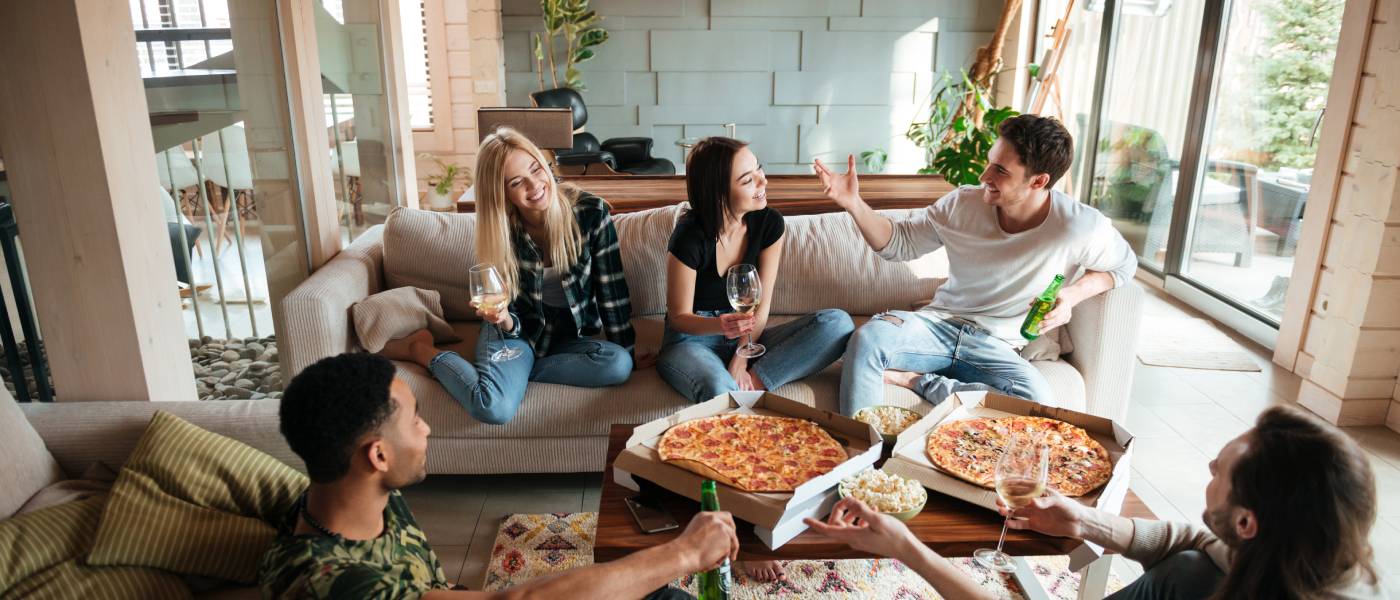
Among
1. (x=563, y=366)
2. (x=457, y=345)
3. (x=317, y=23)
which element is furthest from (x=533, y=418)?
(x=317, y=23)

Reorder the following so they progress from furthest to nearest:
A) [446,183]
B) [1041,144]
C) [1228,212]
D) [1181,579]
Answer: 1. [446,183]
2. [1228,212]
3. [1041,144]
4. [1181,579]

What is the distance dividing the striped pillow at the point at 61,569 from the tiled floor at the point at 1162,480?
0.81m

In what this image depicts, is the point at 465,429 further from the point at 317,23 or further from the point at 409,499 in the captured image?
the point at 317,23

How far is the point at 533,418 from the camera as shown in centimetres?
246

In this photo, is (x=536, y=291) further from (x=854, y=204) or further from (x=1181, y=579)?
(x=1181, y=579)

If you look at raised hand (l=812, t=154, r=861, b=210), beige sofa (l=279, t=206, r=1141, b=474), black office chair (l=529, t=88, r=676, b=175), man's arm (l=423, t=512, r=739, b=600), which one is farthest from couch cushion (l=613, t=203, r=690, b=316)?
black office chair (l=529, t=88, r=676, b=175)

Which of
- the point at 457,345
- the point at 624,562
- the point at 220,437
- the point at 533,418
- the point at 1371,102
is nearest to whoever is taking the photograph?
the point at 624,562

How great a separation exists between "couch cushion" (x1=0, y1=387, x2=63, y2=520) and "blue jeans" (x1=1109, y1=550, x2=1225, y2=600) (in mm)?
2020

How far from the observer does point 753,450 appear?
1.76 meters

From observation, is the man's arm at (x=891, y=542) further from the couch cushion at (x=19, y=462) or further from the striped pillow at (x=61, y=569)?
the couch cushion at (x=19, y=462)

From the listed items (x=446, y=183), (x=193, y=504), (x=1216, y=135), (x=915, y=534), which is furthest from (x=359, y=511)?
(x=446, y=183)

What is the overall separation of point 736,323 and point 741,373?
36cm

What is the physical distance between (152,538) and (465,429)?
97cm

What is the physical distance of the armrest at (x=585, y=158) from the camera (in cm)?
578
